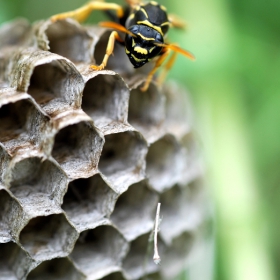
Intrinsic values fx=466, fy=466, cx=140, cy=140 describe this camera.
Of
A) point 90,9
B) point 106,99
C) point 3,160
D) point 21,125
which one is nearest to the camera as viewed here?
point 3,160

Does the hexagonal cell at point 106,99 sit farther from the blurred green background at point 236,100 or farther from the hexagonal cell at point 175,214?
the blurred green background at point 236,100

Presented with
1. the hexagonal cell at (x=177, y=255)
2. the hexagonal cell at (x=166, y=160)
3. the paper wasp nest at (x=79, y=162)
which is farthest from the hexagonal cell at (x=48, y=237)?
the hexagonal cell at (x=177, y=255)

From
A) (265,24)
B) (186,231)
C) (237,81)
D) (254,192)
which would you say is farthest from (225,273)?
(265,24)

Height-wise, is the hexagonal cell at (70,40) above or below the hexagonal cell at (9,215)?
above

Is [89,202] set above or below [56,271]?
above

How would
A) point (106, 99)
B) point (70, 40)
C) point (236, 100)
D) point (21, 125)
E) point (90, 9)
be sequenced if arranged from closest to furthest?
point (21, 125), point (106, 99), point (70, 40), point (90, 9), point (236, 100)

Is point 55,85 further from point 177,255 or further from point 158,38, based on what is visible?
point 177,255

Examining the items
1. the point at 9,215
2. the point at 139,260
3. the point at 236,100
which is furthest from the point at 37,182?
the point at 236,100
